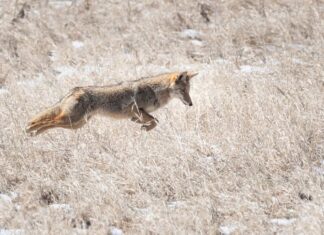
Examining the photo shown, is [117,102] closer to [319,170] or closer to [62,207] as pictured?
[62,207]

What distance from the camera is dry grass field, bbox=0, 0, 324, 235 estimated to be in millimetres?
5695

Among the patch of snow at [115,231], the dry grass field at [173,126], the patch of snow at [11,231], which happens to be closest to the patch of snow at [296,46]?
the dry grass field at [173,126]

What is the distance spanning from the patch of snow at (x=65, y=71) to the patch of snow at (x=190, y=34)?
253cm

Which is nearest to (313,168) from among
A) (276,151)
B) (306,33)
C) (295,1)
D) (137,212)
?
(276,151)

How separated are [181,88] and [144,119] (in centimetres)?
92

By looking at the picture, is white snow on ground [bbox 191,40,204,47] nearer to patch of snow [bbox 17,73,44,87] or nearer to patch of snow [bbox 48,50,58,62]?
patch of snow [bbox 48,50,58,62]

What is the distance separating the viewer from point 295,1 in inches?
548

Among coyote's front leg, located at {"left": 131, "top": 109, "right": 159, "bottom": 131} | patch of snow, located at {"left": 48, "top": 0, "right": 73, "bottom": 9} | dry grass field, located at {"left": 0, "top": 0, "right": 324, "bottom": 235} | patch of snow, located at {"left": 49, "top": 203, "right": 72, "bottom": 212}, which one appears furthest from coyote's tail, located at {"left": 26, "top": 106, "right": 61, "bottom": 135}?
patch of snow, located at {"left": 48, "top": 0, "right": 73, "bottom": 9}

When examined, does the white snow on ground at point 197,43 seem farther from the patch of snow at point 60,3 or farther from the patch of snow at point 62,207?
the patch of snow at point 62,207

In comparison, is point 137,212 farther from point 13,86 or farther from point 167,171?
point 13,86

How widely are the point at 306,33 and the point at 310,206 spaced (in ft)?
24.7

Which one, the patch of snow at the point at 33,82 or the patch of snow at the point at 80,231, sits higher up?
the patch of snow at the point at 80,231

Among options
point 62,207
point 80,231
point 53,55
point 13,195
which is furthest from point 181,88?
point 53,55

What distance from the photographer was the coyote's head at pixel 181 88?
8.77m
